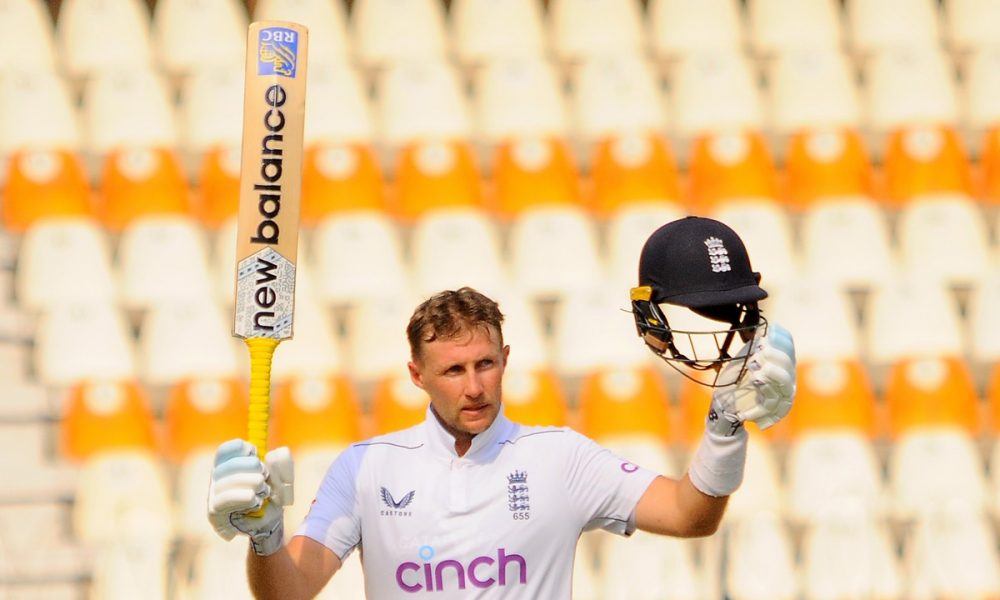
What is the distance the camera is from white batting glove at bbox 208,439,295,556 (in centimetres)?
265

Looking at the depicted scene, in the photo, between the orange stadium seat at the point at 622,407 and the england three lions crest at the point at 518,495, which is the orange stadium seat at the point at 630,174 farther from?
the england three lions crest at the point at 518,495

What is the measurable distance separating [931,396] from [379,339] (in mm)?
2176

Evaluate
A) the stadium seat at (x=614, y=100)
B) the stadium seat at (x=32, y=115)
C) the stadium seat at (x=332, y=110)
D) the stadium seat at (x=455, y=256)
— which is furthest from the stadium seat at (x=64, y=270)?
the stadium seat at (x=614, y=100)

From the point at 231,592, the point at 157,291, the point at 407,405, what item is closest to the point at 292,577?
the point at 231,592

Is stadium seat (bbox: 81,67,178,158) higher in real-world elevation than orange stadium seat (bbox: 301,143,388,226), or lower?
higher

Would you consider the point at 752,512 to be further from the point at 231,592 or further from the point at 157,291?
the point at 157,291

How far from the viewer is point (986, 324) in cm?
658

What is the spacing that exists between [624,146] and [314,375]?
186 centimetres

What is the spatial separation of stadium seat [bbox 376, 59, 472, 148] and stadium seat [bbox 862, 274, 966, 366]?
2074 mm

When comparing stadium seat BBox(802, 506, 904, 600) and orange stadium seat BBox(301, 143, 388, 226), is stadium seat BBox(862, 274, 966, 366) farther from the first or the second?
orange stadium seat BBox(301, 143, 388, 226)

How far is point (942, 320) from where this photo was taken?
21.5ft

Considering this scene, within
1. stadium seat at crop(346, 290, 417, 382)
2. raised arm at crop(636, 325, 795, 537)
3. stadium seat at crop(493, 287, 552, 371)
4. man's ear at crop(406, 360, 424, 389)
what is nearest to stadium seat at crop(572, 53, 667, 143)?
stadium seat at crop(493, 287, 552, 371)

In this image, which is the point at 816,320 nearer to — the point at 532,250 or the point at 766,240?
the point at 766,240

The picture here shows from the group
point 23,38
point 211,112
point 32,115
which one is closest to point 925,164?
point 211,112
